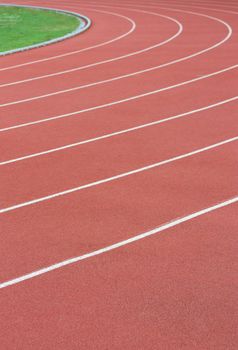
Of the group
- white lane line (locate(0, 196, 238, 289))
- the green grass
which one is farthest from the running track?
the green grass

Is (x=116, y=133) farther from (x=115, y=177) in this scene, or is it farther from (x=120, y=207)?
(x=120, y=207)

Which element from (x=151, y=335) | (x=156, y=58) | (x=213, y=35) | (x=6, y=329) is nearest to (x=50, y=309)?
(x=6, y=329)

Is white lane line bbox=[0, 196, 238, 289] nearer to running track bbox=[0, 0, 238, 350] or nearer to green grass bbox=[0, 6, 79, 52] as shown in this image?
running track bbox=[0, 0, 238, 350]

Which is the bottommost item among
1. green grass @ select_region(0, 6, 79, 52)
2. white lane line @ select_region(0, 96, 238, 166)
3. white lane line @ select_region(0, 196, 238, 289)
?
green grass @ select_region(0, 6, 79, 52)

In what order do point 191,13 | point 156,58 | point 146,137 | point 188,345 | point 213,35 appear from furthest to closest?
1. point 191,13
2. point 213,35
3. point 156,58
4. point 146,137
5. point 188,345

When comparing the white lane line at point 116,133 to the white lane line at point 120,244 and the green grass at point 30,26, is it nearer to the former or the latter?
the white lane line at point 120,244

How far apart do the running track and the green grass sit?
3.89 meters

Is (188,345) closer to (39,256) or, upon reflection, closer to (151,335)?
(151,335)

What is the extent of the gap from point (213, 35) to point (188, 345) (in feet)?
41.9

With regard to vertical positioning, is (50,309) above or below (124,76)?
above

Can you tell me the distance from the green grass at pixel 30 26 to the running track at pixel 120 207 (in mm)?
3887

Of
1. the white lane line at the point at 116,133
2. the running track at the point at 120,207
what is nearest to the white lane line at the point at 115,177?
the running track at the point at 120,207

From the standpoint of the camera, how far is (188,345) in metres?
4.02

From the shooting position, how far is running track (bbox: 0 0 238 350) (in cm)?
433
